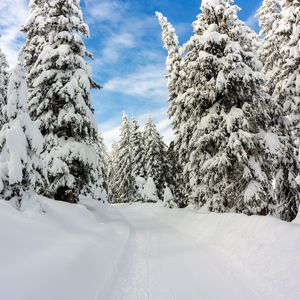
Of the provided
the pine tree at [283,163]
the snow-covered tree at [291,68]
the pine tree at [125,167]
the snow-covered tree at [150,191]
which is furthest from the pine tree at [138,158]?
the snow-covered tree at [291,68]

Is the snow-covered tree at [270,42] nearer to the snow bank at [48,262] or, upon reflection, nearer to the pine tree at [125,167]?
the snow bank at [48,262]

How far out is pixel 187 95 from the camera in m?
18.0

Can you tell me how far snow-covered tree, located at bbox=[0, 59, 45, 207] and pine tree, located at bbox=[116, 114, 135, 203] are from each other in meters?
40.5

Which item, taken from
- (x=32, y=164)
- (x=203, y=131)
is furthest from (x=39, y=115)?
(x=203, y=131)

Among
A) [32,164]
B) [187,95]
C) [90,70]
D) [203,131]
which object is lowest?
[32,164]

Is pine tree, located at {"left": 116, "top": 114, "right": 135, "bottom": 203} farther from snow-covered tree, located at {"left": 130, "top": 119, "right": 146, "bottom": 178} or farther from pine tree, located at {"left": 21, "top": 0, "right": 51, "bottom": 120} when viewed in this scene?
pine tree, located at {"left": 21, "top": 0, "right": 51, "bottom": 120}

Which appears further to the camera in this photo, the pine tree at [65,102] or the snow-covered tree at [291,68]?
the snow-covered tree at [291,68]

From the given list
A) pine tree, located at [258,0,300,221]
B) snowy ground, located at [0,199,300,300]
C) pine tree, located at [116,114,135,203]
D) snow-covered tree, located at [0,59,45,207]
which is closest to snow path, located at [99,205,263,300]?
snowy ground, located at [0,199,300,300]

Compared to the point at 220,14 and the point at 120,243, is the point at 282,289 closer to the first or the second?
the point at 120,243

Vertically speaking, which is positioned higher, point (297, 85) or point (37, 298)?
point (297, 85)

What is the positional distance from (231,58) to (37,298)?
1365 centimetres

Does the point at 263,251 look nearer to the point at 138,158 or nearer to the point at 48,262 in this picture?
the point at 48,262

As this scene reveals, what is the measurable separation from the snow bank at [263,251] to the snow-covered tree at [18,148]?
21.1ft

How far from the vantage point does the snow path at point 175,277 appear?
603 centimetres
